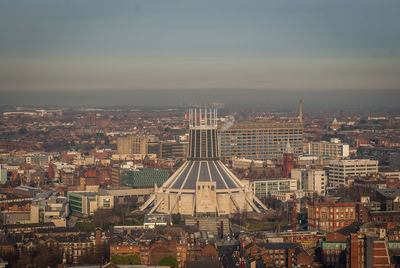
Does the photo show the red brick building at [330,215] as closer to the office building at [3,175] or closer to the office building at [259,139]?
the office building at [3,175]

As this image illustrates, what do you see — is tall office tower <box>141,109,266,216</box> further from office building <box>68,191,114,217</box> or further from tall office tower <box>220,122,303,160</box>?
tall office tower <box>220,122,303,160</box>

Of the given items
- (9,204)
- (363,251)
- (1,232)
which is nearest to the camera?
(363,251)

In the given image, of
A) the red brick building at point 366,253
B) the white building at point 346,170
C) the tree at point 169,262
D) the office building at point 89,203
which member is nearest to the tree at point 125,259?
the tree at point 169,262

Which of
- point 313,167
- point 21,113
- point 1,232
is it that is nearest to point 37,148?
point 21,113

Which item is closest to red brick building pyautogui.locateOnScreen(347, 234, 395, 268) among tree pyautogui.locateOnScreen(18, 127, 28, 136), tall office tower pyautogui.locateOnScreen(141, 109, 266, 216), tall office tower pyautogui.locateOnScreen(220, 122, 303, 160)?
tall office tower pyautogui.locateOnScreen(141, 109, 266, 216)

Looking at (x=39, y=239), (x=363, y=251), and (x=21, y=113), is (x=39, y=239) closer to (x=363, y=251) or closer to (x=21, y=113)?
(x=363, y=251)
